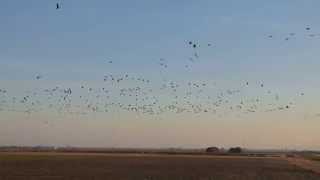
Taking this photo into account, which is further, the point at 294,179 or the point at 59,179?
the point at 294,179

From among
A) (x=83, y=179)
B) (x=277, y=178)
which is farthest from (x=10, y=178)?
(x=277, y=178)

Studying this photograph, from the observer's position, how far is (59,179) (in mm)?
52469

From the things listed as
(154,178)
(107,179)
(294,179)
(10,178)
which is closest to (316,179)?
(294,179)

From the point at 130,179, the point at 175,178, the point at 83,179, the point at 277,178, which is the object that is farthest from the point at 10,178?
the point at 277,178

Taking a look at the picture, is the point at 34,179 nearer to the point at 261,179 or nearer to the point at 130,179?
the point at 130,179

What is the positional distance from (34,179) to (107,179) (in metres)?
6.08

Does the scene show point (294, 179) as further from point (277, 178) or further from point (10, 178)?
point (10, 178)

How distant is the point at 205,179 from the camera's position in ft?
177

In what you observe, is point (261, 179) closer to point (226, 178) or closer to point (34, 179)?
point (226, 178)

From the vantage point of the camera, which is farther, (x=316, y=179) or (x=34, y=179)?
(x=316, y=179)

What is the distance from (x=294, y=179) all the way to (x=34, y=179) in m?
22.5

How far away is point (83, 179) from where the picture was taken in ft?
174

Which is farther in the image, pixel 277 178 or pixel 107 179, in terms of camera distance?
pixel 277 178

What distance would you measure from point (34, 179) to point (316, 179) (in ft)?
80.5
